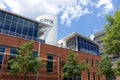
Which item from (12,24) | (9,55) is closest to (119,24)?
(9,55)

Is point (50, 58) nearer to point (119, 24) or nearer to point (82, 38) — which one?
point (82, 38)

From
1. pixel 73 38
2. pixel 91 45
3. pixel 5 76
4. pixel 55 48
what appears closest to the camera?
pixel 5 76

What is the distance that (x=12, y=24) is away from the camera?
102ft

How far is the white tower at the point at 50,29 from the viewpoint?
128ft

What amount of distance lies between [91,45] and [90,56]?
358cm

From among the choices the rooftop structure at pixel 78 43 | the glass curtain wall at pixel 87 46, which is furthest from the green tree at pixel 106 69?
the glass curtain wall at pixel 87 46

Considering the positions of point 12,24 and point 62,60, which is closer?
point 12,24

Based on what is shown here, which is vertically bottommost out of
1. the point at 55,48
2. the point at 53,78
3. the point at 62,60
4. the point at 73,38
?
the point at 53,78

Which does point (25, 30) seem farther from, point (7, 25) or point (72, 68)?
point (72, 68)

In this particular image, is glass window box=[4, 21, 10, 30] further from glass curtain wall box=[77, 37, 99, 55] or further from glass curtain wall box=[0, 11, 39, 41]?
glass curtain wall box=[77, 37, 99, 55]

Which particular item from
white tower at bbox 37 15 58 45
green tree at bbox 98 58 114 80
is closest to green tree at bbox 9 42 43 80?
white tower at bbox 37 15 58 45

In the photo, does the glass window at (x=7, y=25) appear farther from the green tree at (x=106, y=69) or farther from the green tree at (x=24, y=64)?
the green tree at (x=106, y=69)

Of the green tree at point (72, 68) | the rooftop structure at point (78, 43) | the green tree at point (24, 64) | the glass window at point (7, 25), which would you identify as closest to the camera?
the green tree at point (24, 64)

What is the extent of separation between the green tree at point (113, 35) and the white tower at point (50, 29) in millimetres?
19870
